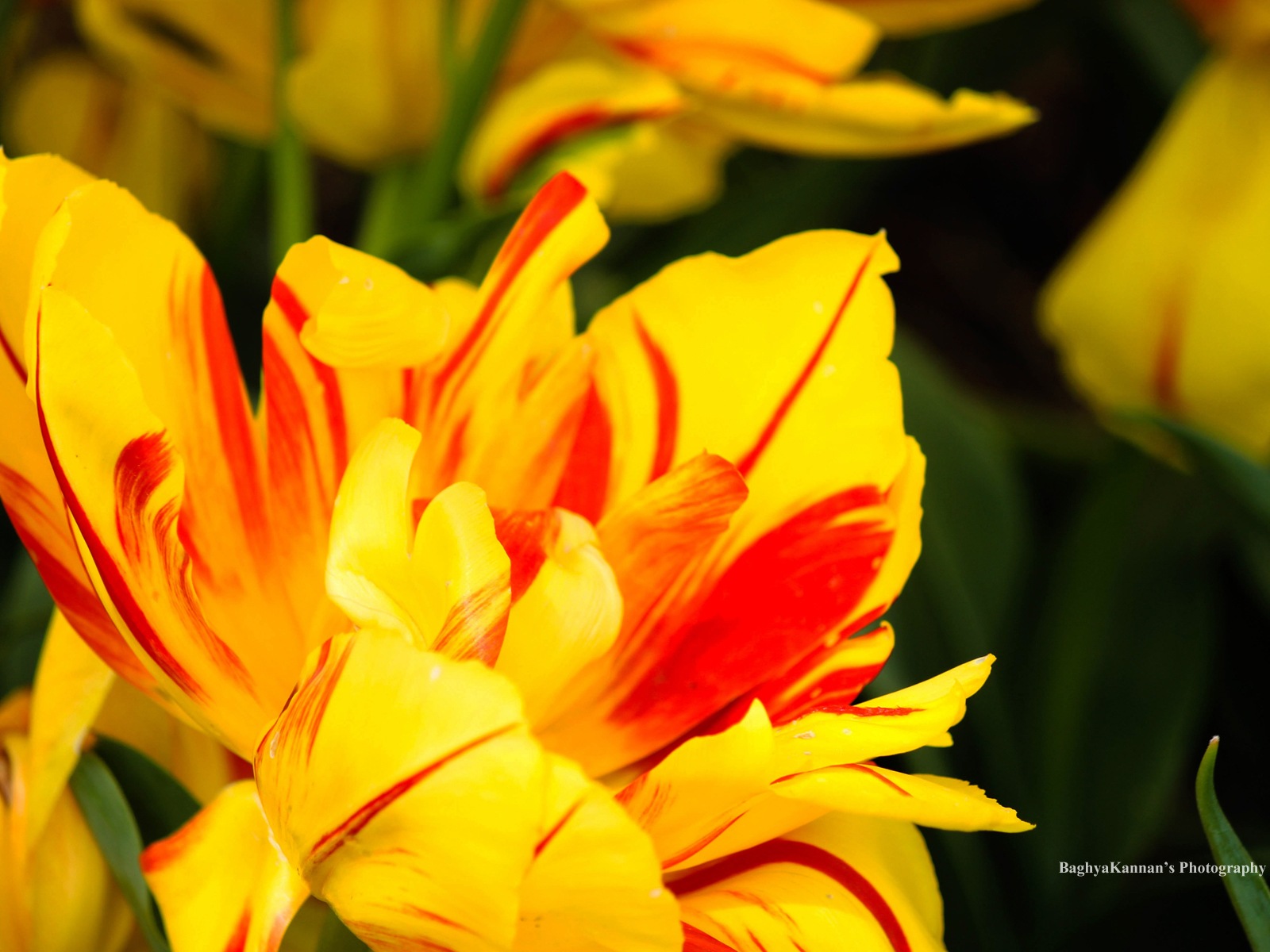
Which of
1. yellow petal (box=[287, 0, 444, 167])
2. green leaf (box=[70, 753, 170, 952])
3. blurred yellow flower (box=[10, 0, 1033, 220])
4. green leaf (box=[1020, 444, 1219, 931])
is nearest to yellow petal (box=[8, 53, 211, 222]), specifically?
blurred yellow flower (box=[10, 0, 1033, 220])

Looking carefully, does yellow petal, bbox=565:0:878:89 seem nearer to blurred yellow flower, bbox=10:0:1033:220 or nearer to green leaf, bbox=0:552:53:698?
blurred yellow flower, bbox=10:0:1033:220

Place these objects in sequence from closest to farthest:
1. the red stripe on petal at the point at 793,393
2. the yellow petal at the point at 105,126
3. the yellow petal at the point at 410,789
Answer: the yellow petal at the point at 410,789 < the red stripe on petal at the point at 793,393 < the yellow petal at the point at 105,126

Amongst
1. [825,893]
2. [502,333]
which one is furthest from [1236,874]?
[502,333]

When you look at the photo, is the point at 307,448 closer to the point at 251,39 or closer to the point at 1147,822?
the point at 251,39

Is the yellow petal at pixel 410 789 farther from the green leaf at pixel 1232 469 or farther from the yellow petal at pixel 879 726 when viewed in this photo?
the green leaf at pixel 1232 469

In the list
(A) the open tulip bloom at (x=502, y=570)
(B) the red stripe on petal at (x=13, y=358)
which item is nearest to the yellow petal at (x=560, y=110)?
(A) the open tulip bloom at (x=502, y=570)

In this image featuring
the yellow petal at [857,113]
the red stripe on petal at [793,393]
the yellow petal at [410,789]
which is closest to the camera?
the yellow petal at [410,789]

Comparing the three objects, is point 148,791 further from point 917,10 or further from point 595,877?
point 917,10
